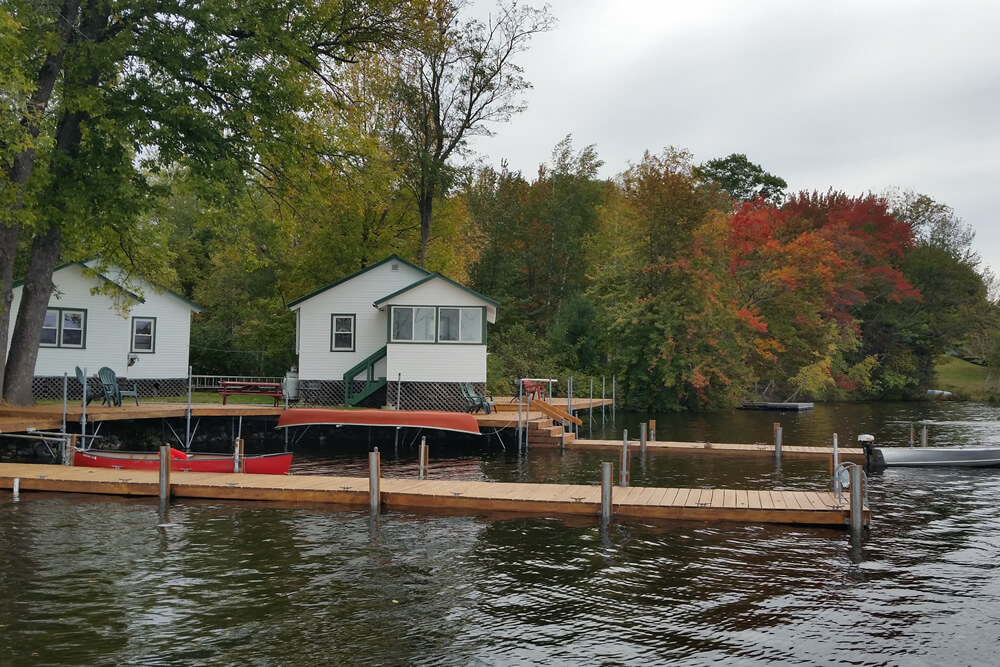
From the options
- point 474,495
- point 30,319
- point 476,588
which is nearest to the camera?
point 476,588

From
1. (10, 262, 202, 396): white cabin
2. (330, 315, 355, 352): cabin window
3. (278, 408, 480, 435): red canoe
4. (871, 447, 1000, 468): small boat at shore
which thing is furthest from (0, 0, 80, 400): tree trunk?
(871, 447, 1000, 468): small boat at shore

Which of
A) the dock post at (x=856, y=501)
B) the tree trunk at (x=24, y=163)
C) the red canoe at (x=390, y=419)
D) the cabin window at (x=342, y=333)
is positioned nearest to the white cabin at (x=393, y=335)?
the cabin window at (x=342, y=333)

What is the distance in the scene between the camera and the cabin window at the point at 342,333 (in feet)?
103

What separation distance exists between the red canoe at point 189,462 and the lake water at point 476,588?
2.14m

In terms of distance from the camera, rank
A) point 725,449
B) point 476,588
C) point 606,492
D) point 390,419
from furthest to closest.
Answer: point 725,449 → point 390,419 → point 606,492 → point 476,588

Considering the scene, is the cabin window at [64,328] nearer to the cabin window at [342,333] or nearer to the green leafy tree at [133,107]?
the green leafy tree at [133,107]

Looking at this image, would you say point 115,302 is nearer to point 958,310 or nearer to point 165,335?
point 165,335

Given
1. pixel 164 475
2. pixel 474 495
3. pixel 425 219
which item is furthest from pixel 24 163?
pixel 425 219

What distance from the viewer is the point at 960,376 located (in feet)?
227

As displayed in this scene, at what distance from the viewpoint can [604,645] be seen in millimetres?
9000

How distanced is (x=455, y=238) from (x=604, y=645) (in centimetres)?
3551

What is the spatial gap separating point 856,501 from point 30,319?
2218cm

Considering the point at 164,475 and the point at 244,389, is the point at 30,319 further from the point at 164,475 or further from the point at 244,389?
the point at 164,475

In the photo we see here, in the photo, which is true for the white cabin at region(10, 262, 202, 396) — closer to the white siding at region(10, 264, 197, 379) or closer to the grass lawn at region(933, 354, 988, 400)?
the white siding at region(10, 264, 197, 379)
